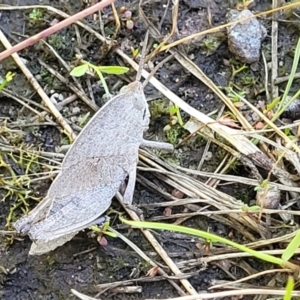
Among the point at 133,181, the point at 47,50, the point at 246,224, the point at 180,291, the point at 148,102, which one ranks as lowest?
the point at 180,291

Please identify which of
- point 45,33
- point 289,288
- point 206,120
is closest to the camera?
point 289,288

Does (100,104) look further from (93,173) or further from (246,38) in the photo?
(246,38)

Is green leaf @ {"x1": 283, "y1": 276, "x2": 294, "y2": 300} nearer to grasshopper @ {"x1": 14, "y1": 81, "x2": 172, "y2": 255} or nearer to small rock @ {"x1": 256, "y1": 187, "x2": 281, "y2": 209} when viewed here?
small rock @ {"x1": 256, "y1": 187, "x2": 281, "y2": 209}

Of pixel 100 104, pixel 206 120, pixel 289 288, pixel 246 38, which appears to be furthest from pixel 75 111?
pixel 289 288

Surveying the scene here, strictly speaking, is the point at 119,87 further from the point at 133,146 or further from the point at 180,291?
the point at 180,291

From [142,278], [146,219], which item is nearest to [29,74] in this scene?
[146,219]

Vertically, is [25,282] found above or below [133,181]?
below

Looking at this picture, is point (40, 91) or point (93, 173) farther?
point (40, 91)
